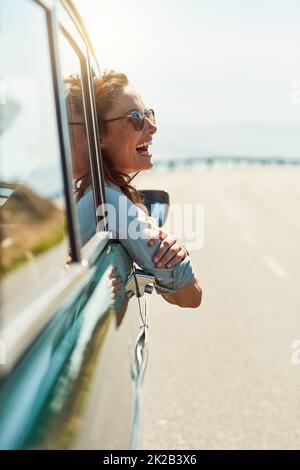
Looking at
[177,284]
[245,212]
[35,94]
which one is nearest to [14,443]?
[35,94]

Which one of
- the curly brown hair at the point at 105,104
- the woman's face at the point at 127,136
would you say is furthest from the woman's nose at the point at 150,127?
the curly brown hair at the point at 105,104

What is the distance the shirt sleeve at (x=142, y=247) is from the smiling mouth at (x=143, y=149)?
0.14 m

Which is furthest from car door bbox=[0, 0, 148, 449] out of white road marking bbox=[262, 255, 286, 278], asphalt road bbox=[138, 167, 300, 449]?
white road marking bbox=[262, 255, 286, 278]

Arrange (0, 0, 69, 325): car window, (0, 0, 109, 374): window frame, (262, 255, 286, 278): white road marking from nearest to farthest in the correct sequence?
1. (0, 0, 109, 374): window frame
2. (0, 0, 69, 325): car window
3. (262, 255, 286, 278): white road marking

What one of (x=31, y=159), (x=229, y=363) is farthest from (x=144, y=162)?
(x=229, y=363)

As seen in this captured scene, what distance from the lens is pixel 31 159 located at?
5.33 ft

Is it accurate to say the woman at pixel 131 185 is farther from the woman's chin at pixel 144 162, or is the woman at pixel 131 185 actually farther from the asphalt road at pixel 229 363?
the asphalt road at pixel 229 363

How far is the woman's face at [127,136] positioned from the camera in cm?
214

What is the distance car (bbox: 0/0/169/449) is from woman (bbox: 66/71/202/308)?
69mm

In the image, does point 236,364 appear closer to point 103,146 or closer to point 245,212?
point 103,146

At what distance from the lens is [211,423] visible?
176 inches

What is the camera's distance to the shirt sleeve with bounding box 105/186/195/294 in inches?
81.1

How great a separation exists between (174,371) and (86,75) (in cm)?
360

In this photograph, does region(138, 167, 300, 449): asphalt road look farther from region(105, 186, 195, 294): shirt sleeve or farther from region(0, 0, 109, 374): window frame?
region(0, 0, 109, 374): window frame
